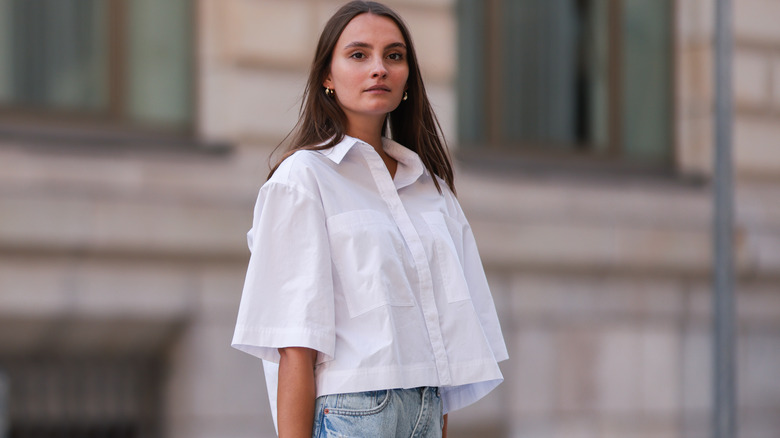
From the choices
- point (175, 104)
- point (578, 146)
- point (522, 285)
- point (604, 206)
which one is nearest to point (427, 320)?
point (175, 104)

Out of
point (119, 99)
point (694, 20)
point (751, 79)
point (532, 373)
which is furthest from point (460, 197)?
point (751, 79)

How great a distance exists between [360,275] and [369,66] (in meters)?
0.51

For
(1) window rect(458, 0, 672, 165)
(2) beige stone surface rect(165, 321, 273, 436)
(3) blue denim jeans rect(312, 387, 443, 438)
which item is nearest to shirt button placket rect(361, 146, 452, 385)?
(3) blue denim jeans rect(312, 387, 443, 438)

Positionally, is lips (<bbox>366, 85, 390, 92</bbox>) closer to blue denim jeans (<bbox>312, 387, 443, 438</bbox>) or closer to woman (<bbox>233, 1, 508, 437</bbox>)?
woman (<bbox>233, 1, 508, 437</bbox>)

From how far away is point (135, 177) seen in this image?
24.3 feet

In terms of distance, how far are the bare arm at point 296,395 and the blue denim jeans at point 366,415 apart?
0.10ft

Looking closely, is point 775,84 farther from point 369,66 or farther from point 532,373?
point 369,66

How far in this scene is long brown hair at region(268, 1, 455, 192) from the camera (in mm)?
2805

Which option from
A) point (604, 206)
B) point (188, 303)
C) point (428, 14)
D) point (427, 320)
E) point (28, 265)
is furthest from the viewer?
point (604, 206)

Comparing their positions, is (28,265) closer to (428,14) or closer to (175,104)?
(175,104)

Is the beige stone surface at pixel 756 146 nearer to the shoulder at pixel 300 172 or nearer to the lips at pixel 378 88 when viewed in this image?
the lips at pixel 378 88

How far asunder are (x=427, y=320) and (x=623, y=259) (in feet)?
22.3

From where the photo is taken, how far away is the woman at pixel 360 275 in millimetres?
2529

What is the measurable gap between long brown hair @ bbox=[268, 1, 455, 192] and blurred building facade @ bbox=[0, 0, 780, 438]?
4.64 metres
